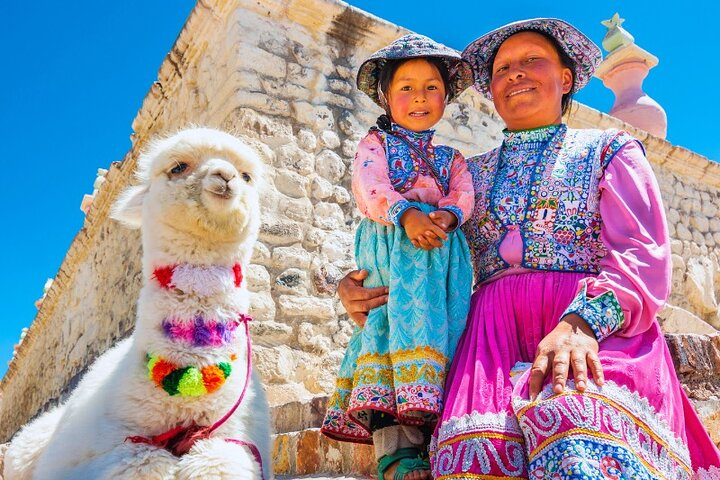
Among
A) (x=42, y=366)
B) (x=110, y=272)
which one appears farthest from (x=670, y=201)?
(x=42, y=366)

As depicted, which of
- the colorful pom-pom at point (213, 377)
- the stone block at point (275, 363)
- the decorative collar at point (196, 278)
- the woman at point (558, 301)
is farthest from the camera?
the stone block at point (275, 363)

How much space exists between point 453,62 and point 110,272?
531 cm

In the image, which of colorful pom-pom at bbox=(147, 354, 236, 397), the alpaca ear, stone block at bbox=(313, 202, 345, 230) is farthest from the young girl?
stone block at bbox=(313, 202, 345, 230)

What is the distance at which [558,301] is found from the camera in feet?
6.20

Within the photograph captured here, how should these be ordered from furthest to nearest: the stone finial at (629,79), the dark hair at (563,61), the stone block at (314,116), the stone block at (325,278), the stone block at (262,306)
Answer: the stone finial at (629,79), the stone block at (314,116), the stone block at (325,278), the stone block at (262,306), the dark hair at (563,61)

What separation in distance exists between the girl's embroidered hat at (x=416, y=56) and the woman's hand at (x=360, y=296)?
0.80m

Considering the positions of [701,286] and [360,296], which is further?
[701,286]

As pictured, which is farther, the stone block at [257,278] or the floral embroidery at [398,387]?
the stone block at [257,278]

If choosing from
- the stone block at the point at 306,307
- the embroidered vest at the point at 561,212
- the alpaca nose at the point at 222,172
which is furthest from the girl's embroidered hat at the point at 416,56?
the stone block at the point at 306,307

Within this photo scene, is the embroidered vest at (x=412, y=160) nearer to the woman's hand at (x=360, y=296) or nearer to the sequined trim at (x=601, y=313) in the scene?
the woman's hand at (x=360, y=296)

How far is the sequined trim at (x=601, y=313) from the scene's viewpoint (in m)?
1.68

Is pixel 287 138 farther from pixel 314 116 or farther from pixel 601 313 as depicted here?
pixel 601 313

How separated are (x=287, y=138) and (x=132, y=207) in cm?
258

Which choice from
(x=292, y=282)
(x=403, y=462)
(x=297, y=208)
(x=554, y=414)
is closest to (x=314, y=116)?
(x=297, y=208)
